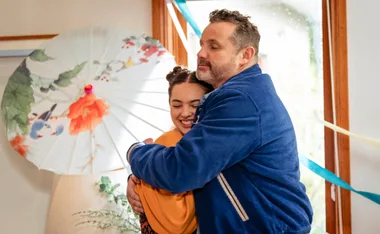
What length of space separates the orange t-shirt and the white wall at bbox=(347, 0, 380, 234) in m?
0.98

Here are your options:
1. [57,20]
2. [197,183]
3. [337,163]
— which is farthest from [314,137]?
[57,20]

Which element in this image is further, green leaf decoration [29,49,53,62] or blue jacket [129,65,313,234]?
green leaf decoration [29,49,53,62]

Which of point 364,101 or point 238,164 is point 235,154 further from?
point 364,101

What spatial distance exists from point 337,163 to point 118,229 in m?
0.97

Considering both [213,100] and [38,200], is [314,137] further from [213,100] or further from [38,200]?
[38,200]

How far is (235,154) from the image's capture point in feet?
3.89

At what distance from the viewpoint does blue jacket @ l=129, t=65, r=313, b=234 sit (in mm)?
1170

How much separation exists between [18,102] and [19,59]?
0.59m

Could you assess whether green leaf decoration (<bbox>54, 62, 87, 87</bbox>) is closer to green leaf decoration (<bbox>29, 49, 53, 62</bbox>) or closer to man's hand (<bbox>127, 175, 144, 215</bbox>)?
green leaf decoration (<bbox>29, 49, 53, 62</bbox>)

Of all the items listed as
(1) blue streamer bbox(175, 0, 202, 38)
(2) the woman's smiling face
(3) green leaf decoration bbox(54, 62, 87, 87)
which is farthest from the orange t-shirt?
(1) blue streamer bbox(175, 0, 202, 38)

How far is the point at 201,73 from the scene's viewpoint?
1.36 meters

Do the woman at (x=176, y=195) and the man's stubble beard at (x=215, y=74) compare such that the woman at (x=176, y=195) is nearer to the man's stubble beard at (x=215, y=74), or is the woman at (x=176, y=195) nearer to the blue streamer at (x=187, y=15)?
the man's stubble beard at (x=215, y=74)

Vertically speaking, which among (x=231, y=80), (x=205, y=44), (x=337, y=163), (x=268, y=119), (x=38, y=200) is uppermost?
(x=205, y=44)

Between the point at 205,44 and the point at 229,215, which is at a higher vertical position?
the point at 205,44
